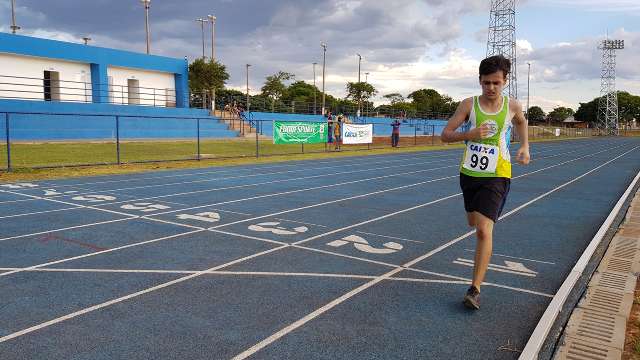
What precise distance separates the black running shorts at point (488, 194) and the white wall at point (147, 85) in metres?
35.5

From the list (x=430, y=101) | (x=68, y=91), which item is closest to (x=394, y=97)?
(x=430, y=101)

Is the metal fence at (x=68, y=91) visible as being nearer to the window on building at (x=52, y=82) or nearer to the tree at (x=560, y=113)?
the window on building at (x=52, y=82)

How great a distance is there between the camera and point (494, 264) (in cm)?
570

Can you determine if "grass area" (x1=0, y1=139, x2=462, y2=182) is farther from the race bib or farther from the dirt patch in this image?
the dirt patch

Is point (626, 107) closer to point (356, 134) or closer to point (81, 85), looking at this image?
point (356, 134)

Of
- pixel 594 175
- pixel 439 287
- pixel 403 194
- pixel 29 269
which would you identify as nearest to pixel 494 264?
pixel 439 287

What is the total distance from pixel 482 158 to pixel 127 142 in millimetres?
27779

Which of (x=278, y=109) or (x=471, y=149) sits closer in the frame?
(x=471, y=149)

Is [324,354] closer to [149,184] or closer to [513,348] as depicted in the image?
[513,348]

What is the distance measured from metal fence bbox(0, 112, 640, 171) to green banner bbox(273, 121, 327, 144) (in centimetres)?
102

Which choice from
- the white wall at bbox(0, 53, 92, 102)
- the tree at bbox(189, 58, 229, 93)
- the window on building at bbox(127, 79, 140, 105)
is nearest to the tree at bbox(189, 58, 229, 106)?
the tree at bbox(189, 58, 229, 93)

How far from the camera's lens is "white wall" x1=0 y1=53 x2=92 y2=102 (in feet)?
102

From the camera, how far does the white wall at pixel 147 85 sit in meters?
38.0

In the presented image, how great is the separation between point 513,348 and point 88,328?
9.91 feet
